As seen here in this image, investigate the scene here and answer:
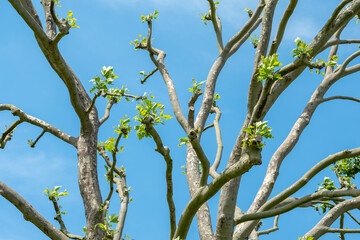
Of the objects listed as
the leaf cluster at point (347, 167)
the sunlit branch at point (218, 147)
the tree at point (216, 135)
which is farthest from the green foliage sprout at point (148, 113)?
the leaf cluster at point (347, 167)

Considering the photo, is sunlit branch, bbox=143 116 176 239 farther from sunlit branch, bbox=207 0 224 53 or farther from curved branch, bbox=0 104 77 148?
sunlit branch, bbox=207 0 224 53

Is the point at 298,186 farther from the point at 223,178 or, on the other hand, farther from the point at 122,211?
the point at 122,211

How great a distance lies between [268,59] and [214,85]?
335 cm

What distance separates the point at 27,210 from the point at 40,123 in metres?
2.46

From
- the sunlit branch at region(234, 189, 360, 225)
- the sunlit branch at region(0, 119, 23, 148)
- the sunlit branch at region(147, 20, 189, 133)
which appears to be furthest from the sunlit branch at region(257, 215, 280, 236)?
the sunlit branch at region(0, 119, 23, 148)

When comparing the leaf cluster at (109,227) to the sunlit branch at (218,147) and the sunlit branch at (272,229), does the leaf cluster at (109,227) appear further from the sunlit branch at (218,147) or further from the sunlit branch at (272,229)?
the sunlit branch at (272,229)

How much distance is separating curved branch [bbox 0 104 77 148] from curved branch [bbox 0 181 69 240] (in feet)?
5.95

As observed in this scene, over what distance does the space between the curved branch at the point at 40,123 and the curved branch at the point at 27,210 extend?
1.81m

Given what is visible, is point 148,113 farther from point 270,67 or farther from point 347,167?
point 347,167

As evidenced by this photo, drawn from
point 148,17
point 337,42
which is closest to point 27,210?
point 148,17

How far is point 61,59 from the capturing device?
6.96 m

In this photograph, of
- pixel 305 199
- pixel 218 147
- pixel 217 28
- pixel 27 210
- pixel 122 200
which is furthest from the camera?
pixel 217 28

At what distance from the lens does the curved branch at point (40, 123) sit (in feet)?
26.1

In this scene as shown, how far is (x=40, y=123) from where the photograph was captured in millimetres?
8289
